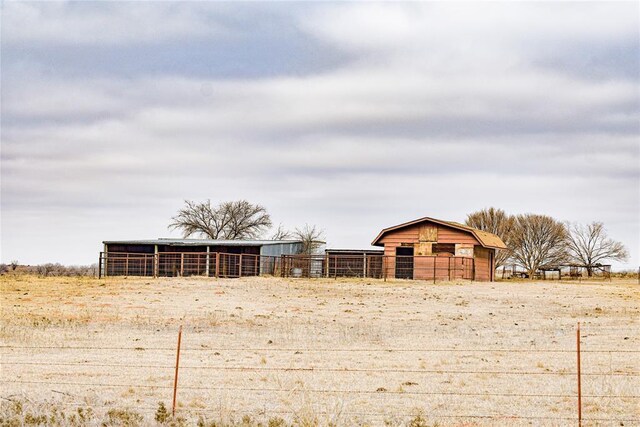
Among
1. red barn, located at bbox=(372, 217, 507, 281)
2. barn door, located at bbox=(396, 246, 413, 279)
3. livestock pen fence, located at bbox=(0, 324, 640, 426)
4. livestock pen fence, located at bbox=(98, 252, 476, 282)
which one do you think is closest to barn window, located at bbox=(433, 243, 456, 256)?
red barn, located at bbox=(372, 217, 507, 281)

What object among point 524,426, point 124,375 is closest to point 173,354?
point 124,375

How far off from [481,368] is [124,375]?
8.45 metres

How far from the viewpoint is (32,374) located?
1911cm

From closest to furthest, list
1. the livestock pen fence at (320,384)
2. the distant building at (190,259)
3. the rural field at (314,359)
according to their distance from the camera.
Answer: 1. the livestock pen fence at (320,384)
2. the rural field at (314,359)
3. the distant building at (190,259)

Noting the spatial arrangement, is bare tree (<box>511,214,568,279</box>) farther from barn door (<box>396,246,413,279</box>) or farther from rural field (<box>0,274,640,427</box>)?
rural field (<box>0,274,640,427</box>)

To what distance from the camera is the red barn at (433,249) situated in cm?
5903

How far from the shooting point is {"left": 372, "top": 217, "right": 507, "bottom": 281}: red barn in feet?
194

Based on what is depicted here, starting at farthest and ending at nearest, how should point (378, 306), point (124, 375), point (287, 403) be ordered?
point (378, 306)
point (124, 375)
point (287, 403)

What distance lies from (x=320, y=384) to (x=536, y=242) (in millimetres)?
85538

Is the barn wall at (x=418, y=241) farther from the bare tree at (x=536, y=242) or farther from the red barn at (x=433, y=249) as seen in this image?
the bare tree at (x=536, y=242)

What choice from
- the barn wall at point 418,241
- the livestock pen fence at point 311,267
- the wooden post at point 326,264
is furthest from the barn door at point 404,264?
the wooden post at point 326,264

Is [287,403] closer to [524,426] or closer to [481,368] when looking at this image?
[524,426]

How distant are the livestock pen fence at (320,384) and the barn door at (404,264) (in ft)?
117

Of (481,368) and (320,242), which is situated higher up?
(320,242)
